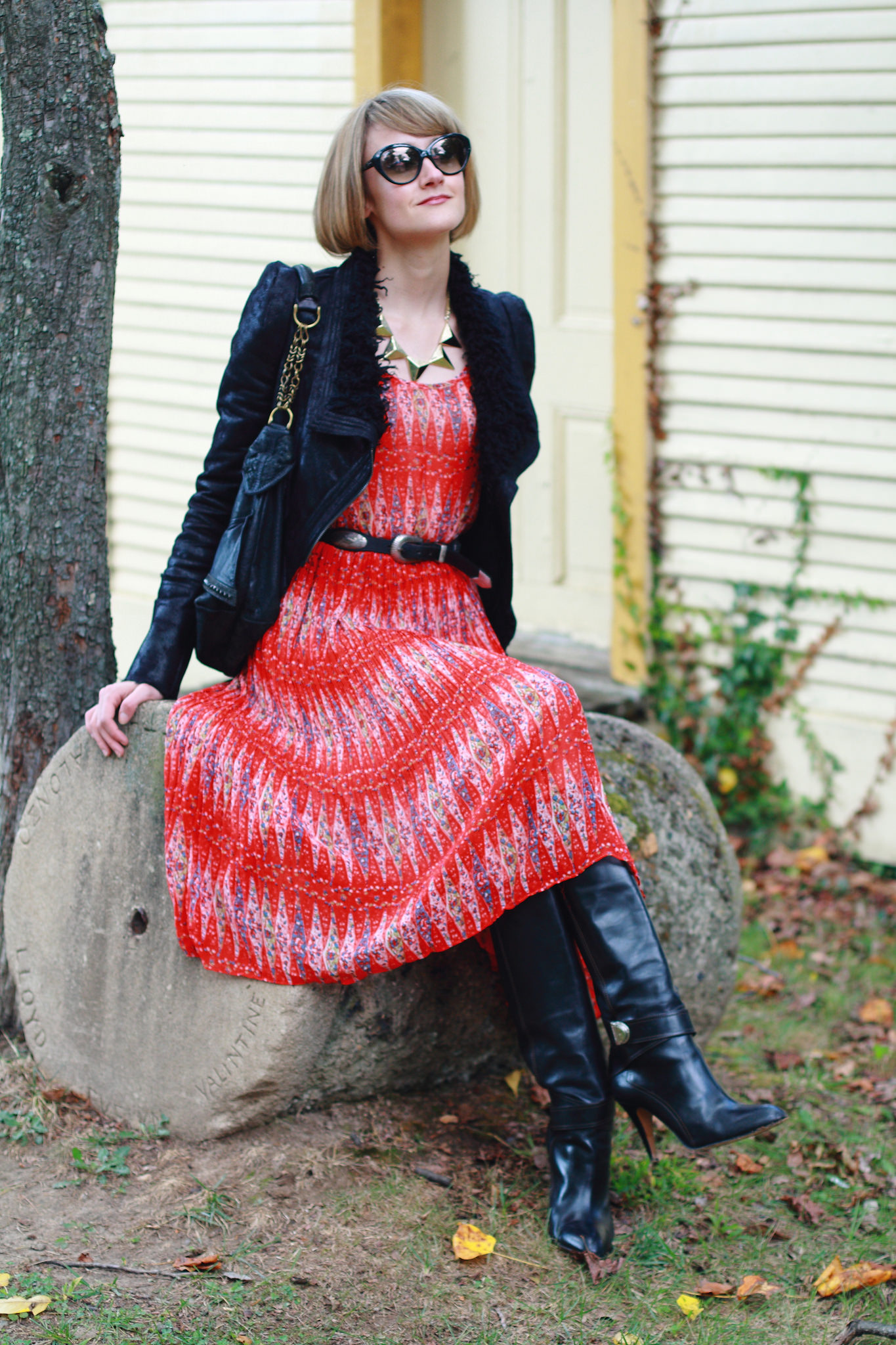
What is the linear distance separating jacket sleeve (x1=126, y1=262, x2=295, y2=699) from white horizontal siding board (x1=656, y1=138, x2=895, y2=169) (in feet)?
7.62

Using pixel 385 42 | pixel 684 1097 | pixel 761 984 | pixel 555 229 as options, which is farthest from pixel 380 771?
pixel 385 42

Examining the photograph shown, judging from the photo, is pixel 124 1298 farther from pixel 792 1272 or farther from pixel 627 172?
pixel 627 172

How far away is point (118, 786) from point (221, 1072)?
2.13ft

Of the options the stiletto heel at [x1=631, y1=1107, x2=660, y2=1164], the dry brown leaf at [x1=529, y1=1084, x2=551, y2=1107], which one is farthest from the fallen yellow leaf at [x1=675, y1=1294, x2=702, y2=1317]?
the dry brown leaf at [x1=529, y1=1084, x2=551, y2=1107]

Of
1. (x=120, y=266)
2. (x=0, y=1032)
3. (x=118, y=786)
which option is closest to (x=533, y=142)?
(x=120, y=266)

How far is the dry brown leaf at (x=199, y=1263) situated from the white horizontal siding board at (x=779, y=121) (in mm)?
3747

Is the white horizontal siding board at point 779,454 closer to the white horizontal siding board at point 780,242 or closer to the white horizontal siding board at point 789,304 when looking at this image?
the white horizontal siding board at point 789,304

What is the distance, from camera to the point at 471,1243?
2787mm

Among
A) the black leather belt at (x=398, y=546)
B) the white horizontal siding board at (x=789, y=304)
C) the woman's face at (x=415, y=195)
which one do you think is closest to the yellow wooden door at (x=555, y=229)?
the white horizontal siding board at (x=789, y=304)

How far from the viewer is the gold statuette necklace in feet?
10.0

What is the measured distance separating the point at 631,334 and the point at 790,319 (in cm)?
57

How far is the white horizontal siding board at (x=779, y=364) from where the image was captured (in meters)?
4.65

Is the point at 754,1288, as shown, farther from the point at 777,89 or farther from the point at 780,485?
the point at 777,89

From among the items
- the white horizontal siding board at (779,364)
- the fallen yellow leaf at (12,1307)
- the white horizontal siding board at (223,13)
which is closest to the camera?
the fallen yellow leaf at (12,1307)
